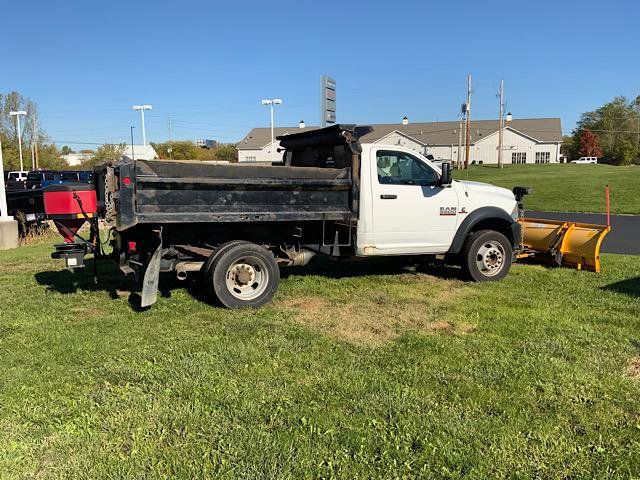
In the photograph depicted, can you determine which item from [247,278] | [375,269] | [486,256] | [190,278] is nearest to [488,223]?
[486,256]

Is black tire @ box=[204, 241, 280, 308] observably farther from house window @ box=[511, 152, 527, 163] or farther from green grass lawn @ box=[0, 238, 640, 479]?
house window @ box=[511, 152, 527, 163]

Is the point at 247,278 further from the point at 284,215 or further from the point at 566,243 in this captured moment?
the point at 566,243

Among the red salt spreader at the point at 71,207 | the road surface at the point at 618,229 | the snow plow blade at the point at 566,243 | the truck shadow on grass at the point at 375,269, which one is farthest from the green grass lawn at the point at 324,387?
the road surface at the point at 618,229

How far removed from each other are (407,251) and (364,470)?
4.78 meters

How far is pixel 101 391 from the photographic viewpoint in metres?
4.04

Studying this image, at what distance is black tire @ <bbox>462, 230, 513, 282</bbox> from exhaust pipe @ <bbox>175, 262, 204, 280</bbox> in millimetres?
3916

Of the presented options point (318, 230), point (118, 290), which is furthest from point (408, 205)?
point (118, 290)

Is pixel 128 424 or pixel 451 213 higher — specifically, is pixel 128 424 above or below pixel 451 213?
below

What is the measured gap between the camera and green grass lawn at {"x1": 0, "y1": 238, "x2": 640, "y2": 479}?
10.4 ft

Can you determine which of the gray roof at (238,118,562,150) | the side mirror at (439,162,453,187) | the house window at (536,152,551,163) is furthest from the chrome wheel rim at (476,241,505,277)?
the house window at (536,152,551,163)

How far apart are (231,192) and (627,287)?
5509mm

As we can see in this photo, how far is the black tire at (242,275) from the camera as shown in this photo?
20.5 ft

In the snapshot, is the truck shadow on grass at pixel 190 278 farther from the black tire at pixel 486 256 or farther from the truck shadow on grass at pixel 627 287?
the truck shadow on grass at pixel 627 287

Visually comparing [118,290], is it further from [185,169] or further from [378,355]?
[378,355]
